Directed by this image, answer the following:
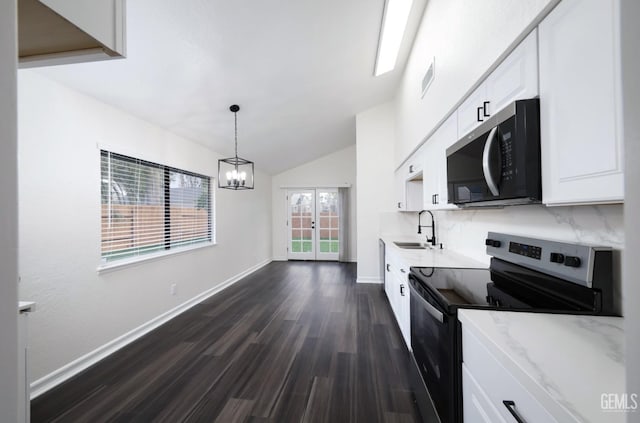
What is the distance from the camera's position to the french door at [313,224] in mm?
7270

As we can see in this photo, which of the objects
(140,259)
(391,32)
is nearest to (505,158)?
(391,32)

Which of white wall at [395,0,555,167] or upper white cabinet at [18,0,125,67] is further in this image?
white wall at [395,0,555,167]

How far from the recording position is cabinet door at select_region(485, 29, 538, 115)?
102 centimetres

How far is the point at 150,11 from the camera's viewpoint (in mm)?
1734

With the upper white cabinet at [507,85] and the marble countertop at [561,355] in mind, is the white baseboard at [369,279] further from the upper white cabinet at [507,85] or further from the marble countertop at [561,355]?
the marble countertop at [561,355]

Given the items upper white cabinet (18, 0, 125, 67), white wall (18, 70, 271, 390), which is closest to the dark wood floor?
white wall (18, 70, 271, 390)

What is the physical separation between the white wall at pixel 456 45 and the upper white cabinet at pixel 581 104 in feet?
0.55

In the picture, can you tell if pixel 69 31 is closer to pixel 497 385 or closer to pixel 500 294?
pixel 497 385

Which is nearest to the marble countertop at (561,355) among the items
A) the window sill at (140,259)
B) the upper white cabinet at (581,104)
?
the upper white cabinet at (581,104)

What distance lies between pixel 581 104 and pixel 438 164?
4.67 ft

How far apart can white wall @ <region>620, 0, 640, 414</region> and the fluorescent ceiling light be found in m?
2.48

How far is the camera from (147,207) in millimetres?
3084

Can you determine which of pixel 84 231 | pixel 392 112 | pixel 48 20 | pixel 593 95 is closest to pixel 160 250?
pixel 84 231

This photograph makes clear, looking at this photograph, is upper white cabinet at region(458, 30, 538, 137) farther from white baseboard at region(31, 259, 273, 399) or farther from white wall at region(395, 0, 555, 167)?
white baseboard at region(31, 259, 273, 399)
